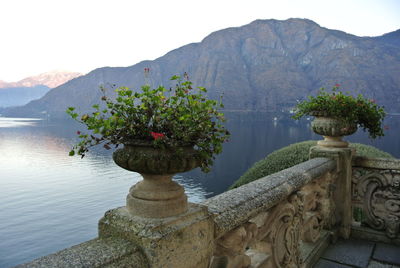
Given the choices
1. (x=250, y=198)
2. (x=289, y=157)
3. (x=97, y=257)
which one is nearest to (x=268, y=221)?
(x=250, y=198)

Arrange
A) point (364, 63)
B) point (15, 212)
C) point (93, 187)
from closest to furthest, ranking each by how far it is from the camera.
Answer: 1. point (15, 212)
2. point (93, 187)
3. point (364, 63)

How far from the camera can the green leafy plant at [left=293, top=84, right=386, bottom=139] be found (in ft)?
14.7

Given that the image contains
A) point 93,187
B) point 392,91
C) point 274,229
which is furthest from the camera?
point 392,91

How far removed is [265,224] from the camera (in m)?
2.64

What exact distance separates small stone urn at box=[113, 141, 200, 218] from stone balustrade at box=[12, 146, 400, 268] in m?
0.05

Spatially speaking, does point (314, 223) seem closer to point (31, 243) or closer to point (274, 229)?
point (274, 229)

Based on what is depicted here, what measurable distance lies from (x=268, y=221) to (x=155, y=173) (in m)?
1.39

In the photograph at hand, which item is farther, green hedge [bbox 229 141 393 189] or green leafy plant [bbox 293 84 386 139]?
green hedge [bbox 229 141 393 189]

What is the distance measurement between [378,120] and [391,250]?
71.0 inches

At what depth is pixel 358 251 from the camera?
14.1ft

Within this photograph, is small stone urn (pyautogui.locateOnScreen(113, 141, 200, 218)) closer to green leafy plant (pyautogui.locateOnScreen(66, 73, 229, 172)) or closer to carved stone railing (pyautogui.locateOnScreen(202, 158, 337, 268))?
green leafy plant (pyautogui.locateOnScreen(66, 73, 229, 172))

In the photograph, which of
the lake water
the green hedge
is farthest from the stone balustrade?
the lake water

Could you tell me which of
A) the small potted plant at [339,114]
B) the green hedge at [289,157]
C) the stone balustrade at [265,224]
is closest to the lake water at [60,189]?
the green hedge at [289,157]

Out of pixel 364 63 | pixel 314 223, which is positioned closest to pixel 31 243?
pixel 314 223
